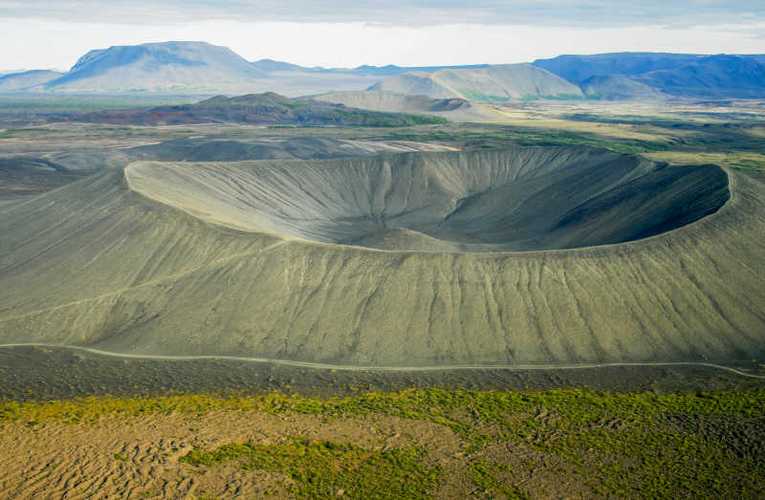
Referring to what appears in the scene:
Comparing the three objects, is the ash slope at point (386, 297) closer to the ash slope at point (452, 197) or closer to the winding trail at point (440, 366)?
the winding trail at point (440, 366)

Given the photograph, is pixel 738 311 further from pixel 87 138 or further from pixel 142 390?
pixel 87 138

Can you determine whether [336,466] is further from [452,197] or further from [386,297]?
[452,197]

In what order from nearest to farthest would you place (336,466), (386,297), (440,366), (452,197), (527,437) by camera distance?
(336,466) < (527,437) < (440,366) < (386,297) < (452,197)

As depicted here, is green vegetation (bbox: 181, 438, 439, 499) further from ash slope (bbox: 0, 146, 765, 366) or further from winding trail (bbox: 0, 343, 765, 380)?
ash slope (bbox: 0, 146, 765, 366)

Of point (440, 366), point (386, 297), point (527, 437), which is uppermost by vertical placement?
point (386, 297)

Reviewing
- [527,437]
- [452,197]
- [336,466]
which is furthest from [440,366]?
[452,197]

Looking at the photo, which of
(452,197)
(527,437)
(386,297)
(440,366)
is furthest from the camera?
(452,197)
